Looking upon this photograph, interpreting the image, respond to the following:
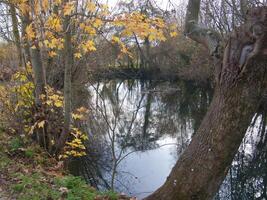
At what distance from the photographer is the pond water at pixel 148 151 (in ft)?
32.1

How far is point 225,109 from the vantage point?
3672 millimetres

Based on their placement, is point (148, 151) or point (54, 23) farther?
point (148, 151)

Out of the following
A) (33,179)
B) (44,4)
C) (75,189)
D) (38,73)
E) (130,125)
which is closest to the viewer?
(75,189)

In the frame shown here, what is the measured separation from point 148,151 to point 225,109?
965 cm

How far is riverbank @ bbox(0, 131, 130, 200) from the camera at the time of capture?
485cm

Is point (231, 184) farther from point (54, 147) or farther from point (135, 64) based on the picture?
point (135, 64)

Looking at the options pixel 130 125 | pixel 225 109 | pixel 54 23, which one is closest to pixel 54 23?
pixel 54 23

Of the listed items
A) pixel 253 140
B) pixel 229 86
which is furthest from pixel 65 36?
pixel 253 140

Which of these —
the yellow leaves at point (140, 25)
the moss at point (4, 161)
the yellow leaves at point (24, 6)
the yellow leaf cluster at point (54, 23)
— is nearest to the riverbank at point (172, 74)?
the yellow leaf cluster at point (54, 23)

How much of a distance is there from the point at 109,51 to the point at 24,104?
881 cm

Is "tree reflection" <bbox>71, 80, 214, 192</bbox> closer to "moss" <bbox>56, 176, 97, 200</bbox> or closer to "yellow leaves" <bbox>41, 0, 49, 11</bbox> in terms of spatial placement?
"moss" <bbox>56, 176, 97, 200</bbox>

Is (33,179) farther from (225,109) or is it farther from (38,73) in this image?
(225,109)

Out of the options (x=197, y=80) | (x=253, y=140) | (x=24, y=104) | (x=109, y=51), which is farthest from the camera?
(x=197, y=80)

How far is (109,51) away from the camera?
1575cm
